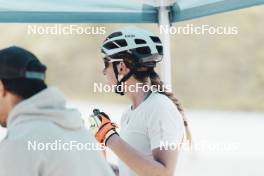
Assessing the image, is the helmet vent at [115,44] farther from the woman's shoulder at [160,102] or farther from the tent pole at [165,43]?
the tent pole at [165,43]

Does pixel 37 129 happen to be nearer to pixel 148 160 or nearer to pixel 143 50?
pixel 148 160

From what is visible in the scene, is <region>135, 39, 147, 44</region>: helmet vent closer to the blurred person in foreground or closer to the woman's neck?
the woman's neck

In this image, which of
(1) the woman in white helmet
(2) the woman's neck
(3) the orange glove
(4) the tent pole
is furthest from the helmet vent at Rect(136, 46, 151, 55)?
(4) the tent pole

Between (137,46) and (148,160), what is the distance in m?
0.47

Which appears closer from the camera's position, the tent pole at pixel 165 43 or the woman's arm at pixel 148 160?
the woman's arm at pixel 148 160

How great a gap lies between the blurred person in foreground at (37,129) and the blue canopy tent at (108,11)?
1.53 m

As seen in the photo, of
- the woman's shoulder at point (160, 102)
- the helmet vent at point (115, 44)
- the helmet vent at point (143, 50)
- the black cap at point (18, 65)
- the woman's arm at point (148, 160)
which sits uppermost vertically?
the helmet vent at point (115, 44)

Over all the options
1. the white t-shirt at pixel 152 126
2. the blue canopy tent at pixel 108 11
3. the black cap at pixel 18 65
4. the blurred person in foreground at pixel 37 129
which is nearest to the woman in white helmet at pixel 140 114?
the white t-shirt at pixel 152 126

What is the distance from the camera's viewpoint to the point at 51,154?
5.16 feet

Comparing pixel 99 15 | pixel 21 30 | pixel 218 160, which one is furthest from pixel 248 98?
pixel 99 15

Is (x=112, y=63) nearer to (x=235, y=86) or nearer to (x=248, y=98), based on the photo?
(x=248, y=98)

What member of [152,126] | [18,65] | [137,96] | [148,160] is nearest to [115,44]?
[137,96]

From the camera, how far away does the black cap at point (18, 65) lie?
165 cm

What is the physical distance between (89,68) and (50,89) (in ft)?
16.7
